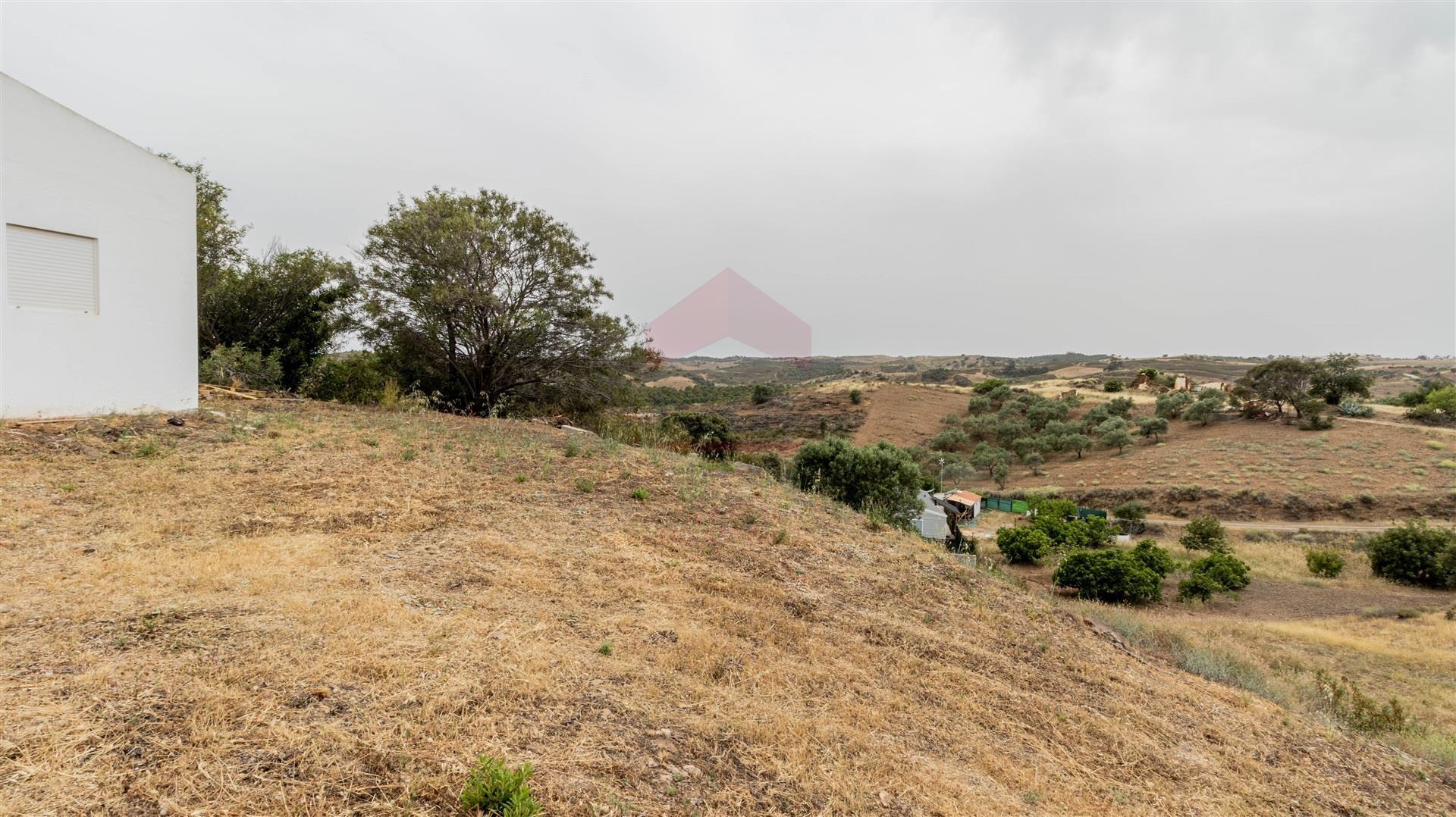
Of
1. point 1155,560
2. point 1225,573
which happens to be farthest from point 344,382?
point 1225,573

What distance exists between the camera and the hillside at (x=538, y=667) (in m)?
2.34

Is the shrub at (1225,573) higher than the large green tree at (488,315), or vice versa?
the large green tree at (488,315)

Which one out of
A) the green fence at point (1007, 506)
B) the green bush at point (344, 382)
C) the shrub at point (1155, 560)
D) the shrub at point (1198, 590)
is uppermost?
the green bush at point (344, 382)

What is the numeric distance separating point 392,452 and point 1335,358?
53.2 m

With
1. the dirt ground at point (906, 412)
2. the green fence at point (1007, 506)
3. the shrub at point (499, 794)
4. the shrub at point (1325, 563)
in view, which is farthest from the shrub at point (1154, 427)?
the shrub at point (499, 794)

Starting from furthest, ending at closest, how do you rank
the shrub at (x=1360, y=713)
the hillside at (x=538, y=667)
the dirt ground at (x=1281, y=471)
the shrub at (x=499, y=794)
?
the dirt ground at (x=1281, y=471) < the shrub at (x=1360, y=713) < the hillside at (x=538, y=667) < the shrub at (x=499, y=794)

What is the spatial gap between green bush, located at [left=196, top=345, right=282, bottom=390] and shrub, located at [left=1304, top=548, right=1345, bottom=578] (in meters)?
30.8

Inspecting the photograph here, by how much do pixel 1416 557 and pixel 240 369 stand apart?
32.9m

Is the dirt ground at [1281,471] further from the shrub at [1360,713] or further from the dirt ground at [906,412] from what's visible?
the shrub at [1360,713]

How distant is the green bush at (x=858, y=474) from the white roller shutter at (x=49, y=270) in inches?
555

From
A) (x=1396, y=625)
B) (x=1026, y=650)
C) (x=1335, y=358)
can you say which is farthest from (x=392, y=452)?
(x=1335, y=358)

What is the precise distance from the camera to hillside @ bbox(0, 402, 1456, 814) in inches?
92.2

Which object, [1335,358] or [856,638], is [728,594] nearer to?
[856,638]

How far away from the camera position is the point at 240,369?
12477mm
